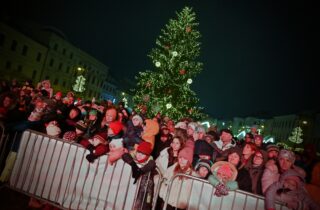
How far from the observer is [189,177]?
5590 mm

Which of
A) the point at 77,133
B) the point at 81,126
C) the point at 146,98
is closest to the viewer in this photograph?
the point at 77,133

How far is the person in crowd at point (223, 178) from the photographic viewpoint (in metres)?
5.31

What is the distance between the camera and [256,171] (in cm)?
610

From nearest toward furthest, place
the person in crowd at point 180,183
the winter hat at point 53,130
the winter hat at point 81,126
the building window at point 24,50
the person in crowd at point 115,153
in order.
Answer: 1. the person in crowd at point 115,153
2. the person in crowd at point 180,183
3. the winter hat at point 53,130
4. the winter hat at point 81,126
5. the building window at point 24,50

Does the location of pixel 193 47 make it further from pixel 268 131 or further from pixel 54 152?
pixel 268 131

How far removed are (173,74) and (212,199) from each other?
20261mm

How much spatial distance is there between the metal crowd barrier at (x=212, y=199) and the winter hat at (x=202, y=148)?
1.68 metres

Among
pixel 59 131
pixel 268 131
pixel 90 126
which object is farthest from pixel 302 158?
pixel 268 131

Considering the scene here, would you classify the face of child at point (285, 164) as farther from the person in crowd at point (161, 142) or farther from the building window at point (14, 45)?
the building window at point (14, 45)

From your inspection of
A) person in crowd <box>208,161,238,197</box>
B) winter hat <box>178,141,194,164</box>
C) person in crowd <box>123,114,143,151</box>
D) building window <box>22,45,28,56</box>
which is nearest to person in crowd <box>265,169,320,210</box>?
person in crowd <box>208,161,238,197</box>

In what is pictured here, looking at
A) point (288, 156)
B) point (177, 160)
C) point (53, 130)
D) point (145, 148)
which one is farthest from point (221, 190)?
point (53, 130)

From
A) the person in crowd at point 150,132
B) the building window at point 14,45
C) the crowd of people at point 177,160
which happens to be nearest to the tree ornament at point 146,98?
the crowd of people at point 177,160

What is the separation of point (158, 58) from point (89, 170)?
66.6 ft

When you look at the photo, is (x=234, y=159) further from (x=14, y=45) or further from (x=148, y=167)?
(x=14, y=45)
